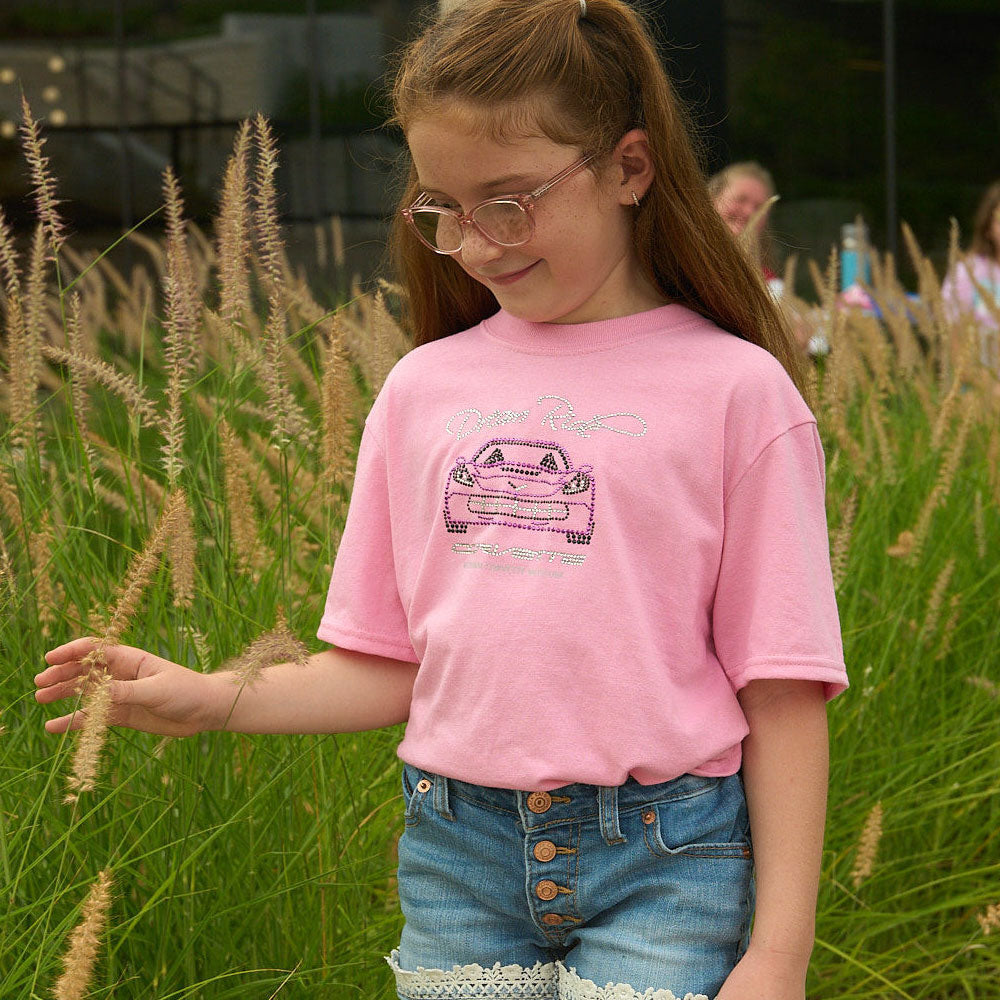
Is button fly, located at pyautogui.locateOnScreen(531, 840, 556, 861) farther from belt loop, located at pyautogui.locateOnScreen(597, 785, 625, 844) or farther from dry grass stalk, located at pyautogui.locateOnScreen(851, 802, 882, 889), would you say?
dry grass stalk, located at pyautogui.locateOnScreen(851, 802, 882, 889)

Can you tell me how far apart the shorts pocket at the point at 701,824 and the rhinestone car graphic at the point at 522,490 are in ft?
0.87

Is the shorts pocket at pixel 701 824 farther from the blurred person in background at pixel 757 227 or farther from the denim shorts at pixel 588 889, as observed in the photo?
the blurred person in background at pixel 757 227

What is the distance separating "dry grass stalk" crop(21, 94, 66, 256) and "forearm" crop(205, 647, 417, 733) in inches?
22.8

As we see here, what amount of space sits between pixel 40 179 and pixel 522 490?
2.22 feet

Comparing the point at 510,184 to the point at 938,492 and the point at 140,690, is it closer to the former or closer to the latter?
the point at 140,690

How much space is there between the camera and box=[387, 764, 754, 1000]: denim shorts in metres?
1.33

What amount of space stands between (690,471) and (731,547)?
0.09 m

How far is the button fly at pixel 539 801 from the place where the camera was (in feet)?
4.42

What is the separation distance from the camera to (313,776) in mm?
1856

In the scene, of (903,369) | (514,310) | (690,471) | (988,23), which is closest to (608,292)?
(514,310)

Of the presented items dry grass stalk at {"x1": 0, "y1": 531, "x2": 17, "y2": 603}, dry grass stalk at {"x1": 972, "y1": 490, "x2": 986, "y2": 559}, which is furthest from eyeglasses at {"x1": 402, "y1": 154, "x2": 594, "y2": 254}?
dry grass stalk at {"x1": 972, "y1": 490, "x2": 986, "y2": 559}

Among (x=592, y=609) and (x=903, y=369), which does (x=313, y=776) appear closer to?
(x=592, y=609)

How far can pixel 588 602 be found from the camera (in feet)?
4.40

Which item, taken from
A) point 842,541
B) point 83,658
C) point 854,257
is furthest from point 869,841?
point 854,257
